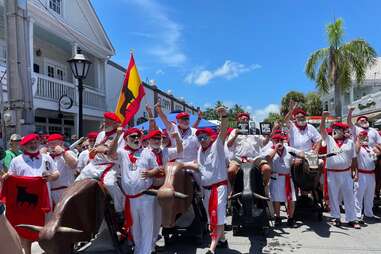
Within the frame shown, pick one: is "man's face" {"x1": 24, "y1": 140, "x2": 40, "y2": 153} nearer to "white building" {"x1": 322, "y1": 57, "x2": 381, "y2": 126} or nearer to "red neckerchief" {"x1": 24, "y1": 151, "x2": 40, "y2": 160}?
"red neckerchief" {"x1": 24, "y1": 151, "x2": 40, "y2": 160}

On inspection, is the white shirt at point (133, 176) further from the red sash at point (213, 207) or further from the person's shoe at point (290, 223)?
the person's shoe at point (290, 223)

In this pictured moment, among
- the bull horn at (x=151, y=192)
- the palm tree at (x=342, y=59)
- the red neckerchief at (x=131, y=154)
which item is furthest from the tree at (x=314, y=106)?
the bull horn at (x=151, y=192)

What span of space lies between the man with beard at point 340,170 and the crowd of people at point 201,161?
17mm

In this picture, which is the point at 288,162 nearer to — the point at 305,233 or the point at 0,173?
the point at 305,233

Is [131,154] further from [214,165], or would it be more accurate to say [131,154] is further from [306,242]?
[306,242]

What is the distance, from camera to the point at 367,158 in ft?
25.4

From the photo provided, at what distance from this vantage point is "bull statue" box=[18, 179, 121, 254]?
3.91 meters

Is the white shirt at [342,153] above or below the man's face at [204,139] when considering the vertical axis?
below

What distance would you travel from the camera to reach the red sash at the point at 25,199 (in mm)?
5129

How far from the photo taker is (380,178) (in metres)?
8.06

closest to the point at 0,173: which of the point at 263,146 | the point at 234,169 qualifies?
the point at 234,169

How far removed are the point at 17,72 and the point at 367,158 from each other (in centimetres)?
698

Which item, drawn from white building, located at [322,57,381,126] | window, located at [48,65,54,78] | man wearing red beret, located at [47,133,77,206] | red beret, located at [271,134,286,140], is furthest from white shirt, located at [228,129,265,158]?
white building, located at [322,57,381,126]

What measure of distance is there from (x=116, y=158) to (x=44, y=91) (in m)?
9.26
